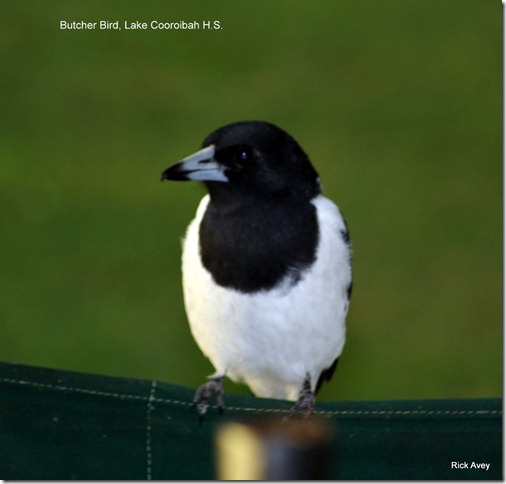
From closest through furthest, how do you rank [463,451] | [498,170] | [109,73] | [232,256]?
[463,451] → [232,256] → [498,170] → [109,73]

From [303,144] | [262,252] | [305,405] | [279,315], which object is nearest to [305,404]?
[305,405]

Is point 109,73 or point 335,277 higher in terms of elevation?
point 109,73

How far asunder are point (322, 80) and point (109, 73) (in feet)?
2.56

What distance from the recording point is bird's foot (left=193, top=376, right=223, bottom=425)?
1.67 meters

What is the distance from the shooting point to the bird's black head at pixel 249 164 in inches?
81.7

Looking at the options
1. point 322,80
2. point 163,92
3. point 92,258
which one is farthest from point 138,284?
point 322,80

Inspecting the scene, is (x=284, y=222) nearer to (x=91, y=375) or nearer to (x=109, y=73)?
(x=91, y=375)

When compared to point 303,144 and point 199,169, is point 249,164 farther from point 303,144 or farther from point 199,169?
point 303,144

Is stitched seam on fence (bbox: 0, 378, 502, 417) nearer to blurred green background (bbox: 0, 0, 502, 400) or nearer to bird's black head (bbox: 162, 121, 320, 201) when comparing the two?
bird's black head (bbox: 162, 121, 320, 201)

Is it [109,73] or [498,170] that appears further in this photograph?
[109,73]

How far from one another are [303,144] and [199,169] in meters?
1.57

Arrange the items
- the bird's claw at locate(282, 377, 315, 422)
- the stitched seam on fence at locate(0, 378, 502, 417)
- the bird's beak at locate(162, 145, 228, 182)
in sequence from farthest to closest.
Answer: the bird's beak at locate(162, 145, 228, 182), the bird's claw at locate(282, 377, 315, 422), the stitched seam on fence at locate(0, 378, 502, 417)

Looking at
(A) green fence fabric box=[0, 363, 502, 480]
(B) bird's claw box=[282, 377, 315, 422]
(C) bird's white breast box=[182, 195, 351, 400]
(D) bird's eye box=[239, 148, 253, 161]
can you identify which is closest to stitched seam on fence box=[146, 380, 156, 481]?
(A) green fence fabric box=[0, 363, 502, 480]

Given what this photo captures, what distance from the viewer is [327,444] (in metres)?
1.73
